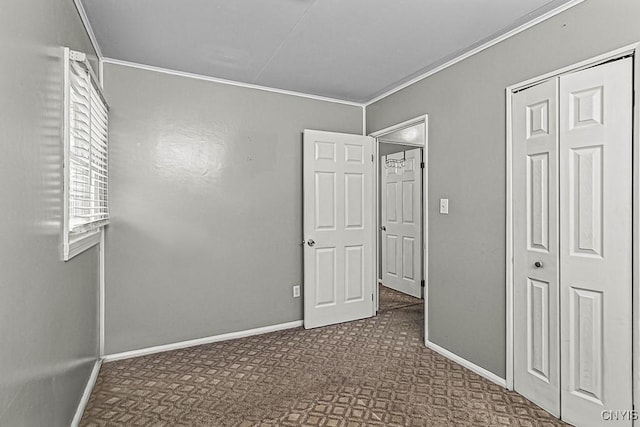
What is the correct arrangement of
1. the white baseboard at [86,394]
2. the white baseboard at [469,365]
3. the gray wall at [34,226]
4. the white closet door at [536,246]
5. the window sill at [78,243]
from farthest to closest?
1. the white baseboard at [469,365]
2. the white closet door at [536,246]
3. the white baseboard at [86,394]
4. the window sill at [78,243]
5. the gray wall at [34,226]

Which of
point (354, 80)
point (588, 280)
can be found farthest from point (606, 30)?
point (354, 80)

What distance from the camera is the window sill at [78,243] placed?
5.64ft

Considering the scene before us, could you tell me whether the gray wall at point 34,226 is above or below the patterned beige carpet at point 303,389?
above

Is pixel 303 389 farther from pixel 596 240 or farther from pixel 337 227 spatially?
pixel 596 240

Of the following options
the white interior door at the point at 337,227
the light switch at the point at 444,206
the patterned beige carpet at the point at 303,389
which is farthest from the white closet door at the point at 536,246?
the white interior door at the point at 337,227

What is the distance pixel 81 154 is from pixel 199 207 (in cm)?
127

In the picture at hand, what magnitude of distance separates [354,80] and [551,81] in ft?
5.50

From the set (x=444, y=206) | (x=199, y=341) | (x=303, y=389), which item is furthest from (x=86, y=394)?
(x=444, y=206)

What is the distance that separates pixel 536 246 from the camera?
7.39 ft

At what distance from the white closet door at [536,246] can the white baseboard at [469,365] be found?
12 cm

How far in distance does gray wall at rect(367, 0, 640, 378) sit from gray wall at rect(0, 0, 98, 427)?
8.61 feet

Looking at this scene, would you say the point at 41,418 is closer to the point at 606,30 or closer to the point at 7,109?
the point at 7,109

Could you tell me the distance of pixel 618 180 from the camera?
5.97 feet

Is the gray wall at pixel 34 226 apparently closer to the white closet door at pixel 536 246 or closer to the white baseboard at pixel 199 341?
the white baseboard at pixel 199 341
